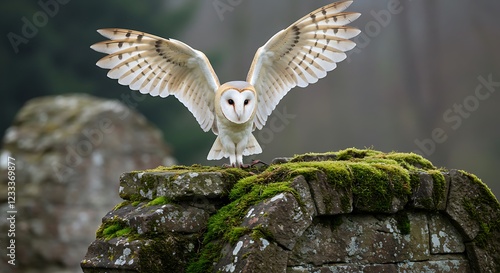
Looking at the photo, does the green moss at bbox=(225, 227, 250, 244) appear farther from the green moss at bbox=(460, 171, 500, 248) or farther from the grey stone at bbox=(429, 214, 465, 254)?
the green moss at bbox=(460, 171, 500, 248)

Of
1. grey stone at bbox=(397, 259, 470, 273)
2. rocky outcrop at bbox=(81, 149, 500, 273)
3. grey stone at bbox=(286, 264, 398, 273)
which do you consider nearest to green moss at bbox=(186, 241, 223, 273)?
rocky outcrop at bbox=(81, 149, 500, 273)

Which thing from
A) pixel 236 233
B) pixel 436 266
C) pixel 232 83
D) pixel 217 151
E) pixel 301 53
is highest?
pixel 301 53

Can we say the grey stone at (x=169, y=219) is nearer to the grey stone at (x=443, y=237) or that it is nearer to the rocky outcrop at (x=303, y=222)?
the rocky outcrop at (x=303, y=222)

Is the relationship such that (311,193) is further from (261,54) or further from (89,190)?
(89,190)

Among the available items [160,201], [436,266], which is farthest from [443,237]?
[160,201]

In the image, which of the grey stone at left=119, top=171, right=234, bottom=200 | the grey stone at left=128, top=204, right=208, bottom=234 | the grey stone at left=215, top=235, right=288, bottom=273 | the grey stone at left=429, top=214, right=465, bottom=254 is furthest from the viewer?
the grey stone at left=429, top=214, right=465, bottom=254

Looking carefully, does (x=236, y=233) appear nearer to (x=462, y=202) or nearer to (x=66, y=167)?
(x=462, y=202)

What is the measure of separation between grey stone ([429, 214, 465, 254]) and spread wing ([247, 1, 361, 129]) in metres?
1.63

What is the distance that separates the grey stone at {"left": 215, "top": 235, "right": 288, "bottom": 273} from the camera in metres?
3.91

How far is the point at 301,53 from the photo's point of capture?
568 centimetres

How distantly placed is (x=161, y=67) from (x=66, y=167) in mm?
8159

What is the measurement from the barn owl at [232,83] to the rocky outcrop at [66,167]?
7.76 meters

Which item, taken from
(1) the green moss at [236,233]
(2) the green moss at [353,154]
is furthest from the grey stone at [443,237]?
(1) the green moss at [236,233]

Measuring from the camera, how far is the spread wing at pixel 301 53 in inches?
216
